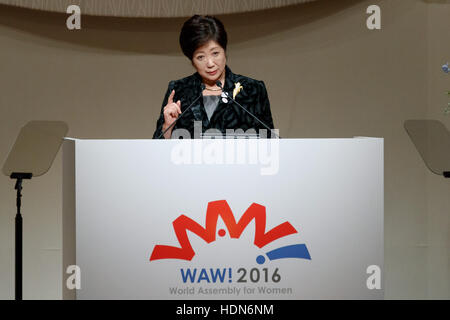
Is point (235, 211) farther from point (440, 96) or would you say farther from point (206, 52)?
point (440, 96)

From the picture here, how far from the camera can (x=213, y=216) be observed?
82.2 inches

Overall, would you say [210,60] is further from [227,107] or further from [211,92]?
[227,107]

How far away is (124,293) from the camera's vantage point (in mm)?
2100

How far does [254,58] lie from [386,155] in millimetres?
1181

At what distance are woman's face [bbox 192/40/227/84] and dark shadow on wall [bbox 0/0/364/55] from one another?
1.19 metres

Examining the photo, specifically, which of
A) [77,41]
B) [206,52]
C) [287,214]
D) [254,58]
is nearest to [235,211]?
[287,214]

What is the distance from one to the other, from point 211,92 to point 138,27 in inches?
55.3

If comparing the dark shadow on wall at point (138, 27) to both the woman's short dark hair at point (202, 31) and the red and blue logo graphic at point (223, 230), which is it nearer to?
the woman's short dark hair at point (202, 31)

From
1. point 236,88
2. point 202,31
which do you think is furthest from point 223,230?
point 202,31

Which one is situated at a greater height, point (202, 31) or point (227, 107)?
point (202, 31)

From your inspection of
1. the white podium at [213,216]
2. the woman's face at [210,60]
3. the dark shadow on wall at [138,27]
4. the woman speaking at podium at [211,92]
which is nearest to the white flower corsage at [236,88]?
the woman speaking at podium at [211,92]

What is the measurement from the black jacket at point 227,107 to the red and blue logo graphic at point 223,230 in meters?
0.87

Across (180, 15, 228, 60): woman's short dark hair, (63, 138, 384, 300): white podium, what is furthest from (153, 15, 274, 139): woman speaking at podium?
(63, 138, 384, 300): white podium

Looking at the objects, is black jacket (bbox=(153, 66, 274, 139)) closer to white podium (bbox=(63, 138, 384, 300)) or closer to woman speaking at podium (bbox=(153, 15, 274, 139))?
woman speaking at podium (bbox=(153, 15, 274, 139))
